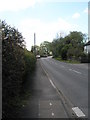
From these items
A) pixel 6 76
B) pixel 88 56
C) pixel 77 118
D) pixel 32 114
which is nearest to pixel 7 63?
pixel 6 76

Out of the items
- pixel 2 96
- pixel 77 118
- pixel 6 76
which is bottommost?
pixel 77 118

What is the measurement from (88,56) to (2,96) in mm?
53694

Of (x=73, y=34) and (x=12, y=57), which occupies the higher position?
(x=73, y=34)

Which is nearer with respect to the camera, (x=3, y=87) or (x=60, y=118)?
(x=3, y=87)

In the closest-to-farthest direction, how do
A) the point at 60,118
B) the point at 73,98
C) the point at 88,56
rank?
1. the point at 60,118
2. the point at 73,98
3. the point at 88,56

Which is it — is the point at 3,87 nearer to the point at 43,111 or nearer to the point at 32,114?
the point at 32,114

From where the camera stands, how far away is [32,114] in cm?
742

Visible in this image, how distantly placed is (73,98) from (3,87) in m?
5.84

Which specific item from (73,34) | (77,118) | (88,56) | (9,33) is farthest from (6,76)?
(73,34)

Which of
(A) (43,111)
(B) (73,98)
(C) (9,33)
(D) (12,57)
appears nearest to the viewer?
(D) (12,57)

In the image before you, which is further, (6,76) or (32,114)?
(32,114)

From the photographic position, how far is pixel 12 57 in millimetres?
5918

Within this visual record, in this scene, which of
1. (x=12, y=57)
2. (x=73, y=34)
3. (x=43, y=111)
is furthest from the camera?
(x=73, y=34)

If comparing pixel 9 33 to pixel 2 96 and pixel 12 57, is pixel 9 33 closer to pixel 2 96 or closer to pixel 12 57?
pixel 12 57
